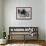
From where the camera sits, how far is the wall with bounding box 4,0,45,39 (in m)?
4.62

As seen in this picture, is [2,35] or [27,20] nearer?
[2,35]

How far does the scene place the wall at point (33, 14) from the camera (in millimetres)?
4621

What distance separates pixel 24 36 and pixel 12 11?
3.65 ft

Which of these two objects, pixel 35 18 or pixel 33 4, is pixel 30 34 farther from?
pixel 33 4

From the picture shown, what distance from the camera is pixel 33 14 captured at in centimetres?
464

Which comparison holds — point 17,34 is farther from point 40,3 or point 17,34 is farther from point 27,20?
point 40,3

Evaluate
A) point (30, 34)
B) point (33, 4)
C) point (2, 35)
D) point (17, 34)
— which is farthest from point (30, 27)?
point (2, 35)

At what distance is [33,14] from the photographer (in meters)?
4.64

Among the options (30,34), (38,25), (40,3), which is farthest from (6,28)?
(40,3)

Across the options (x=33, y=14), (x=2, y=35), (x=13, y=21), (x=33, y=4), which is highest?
(x=33, y=4)

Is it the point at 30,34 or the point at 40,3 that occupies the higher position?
the point at 40,3

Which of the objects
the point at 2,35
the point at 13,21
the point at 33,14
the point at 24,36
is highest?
the point at 33,14

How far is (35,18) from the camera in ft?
15.2

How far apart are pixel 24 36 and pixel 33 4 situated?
133 centimetres
